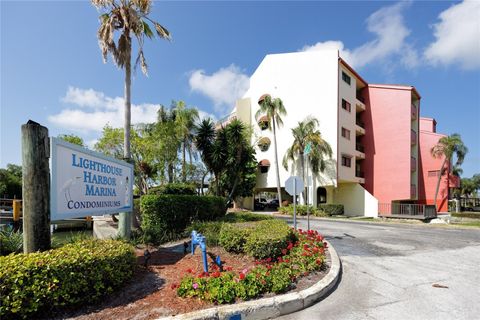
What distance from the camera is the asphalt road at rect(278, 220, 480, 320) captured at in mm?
4250

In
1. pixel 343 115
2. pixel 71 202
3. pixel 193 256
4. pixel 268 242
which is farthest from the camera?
pixel 343 115

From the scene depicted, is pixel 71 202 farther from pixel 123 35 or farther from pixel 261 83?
pixel 261 83

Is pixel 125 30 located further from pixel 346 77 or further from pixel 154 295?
pixel 346 77

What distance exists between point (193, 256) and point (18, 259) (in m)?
3.52

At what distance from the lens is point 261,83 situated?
105 feet

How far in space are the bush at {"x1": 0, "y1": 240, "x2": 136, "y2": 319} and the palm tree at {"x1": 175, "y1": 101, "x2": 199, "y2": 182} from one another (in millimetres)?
26702

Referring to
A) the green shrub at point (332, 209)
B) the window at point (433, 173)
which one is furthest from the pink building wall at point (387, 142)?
the window at point (433, 173)

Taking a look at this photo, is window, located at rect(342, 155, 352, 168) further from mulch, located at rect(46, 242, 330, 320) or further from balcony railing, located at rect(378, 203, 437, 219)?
mulch, located at rect(46, 242, 330, 320)

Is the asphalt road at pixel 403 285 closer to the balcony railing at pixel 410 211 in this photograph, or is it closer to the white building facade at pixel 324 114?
the balcony railing at pixel 410 211

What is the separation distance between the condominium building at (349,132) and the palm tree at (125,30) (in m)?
18.2

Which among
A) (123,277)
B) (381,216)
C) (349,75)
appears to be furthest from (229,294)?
(349,75)

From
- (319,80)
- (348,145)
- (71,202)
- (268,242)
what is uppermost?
(319,80)

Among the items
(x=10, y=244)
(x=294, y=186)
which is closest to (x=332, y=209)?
(x=294, y=186)

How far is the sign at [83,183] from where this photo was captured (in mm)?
4855
